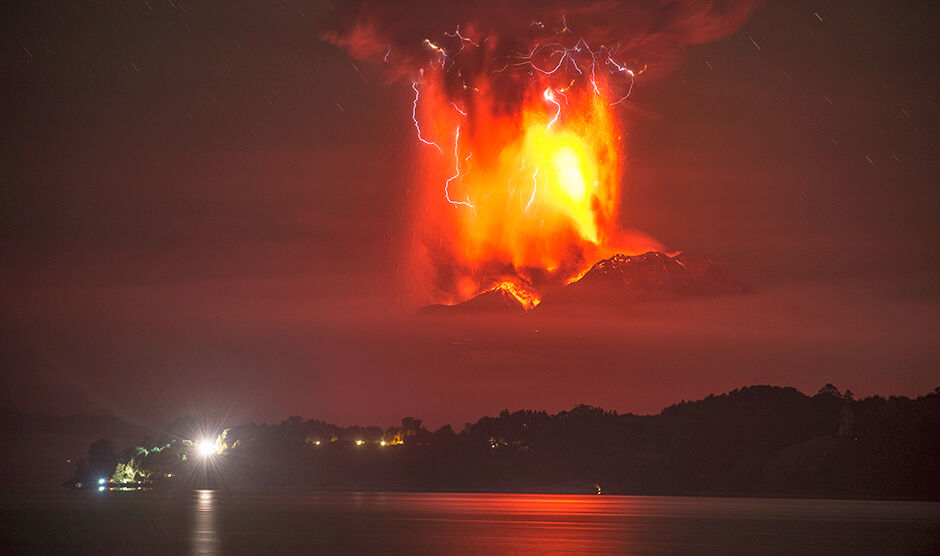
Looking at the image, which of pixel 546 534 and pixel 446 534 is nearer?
pixel 446 534

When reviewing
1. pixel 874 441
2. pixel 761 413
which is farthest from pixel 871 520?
pixel 761 413

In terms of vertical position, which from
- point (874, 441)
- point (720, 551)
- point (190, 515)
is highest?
point (874, 441)

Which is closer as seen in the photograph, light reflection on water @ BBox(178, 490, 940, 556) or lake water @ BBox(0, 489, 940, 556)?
lake water @ BBox(0, 489, 940, 556)

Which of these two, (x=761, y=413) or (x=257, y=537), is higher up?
(x=761, y=413)

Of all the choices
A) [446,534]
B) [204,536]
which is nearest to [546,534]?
[446,534]

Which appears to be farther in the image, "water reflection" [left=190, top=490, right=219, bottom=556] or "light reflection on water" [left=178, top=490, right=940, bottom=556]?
"light reflection on water" [left=178, top=490, right=940, bottom=556]

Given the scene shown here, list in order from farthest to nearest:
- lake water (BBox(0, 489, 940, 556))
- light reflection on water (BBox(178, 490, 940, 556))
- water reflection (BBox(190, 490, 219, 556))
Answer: light reflection on water (BBox(178, 490, 940, 556)), lake water (BBox(0, 489, 940, 556)), water reflection (BBox(190, 490, 219, 556))

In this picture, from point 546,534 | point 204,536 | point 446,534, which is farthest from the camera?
point 546,534

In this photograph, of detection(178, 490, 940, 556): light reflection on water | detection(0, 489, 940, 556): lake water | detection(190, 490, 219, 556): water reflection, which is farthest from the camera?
detection(178, 490, 940, 556): light reflection on water

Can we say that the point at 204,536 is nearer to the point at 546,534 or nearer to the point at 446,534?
the point at 446,534

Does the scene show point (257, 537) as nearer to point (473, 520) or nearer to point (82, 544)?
point (82, 544)

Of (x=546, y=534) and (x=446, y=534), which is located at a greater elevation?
(x=446, y=534)
